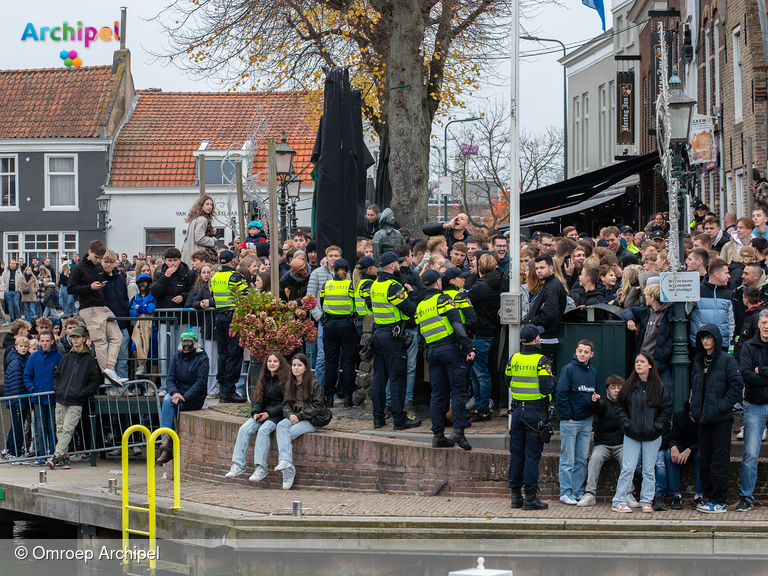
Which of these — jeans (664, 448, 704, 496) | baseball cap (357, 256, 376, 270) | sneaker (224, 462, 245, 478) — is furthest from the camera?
baseball cap (357, 256, 376, 270)

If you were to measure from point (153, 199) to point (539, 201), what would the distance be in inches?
646

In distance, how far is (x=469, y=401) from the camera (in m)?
10.3

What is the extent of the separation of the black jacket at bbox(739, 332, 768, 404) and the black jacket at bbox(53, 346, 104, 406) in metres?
8.22

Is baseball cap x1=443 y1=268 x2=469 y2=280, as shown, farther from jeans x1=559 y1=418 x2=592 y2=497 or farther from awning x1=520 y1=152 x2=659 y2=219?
awning x1=520 y1=152 x2=659 y2=219

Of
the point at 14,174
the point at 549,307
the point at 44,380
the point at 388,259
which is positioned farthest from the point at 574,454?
the point at 14,174

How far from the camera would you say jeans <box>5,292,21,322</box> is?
26.4 metres

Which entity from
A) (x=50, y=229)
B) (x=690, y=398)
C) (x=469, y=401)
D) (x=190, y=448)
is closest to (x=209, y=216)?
→ (x=190, y=448)

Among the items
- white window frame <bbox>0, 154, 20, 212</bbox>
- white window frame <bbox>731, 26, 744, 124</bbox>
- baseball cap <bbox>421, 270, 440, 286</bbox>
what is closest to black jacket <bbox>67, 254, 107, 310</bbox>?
baseball cap <bbox>421, 270, 440, 286</bbox>

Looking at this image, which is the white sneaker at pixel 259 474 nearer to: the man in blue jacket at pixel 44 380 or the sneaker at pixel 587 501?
the sneaker at pixel 587 501

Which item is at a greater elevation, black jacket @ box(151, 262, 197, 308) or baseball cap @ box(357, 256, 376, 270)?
baseball cap @ box(357, 256, 376, 270)

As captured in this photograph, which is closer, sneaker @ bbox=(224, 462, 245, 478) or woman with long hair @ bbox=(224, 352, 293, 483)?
woman with long hair @ bbox=(224, 352, 293, 483)

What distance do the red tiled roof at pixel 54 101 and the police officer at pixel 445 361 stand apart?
2896cm

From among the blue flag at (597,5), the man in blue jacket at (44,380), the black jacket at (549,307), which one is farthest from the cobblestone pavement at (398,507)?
the blue flag at (597,5)

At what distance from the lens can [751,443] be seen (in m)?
8.41
